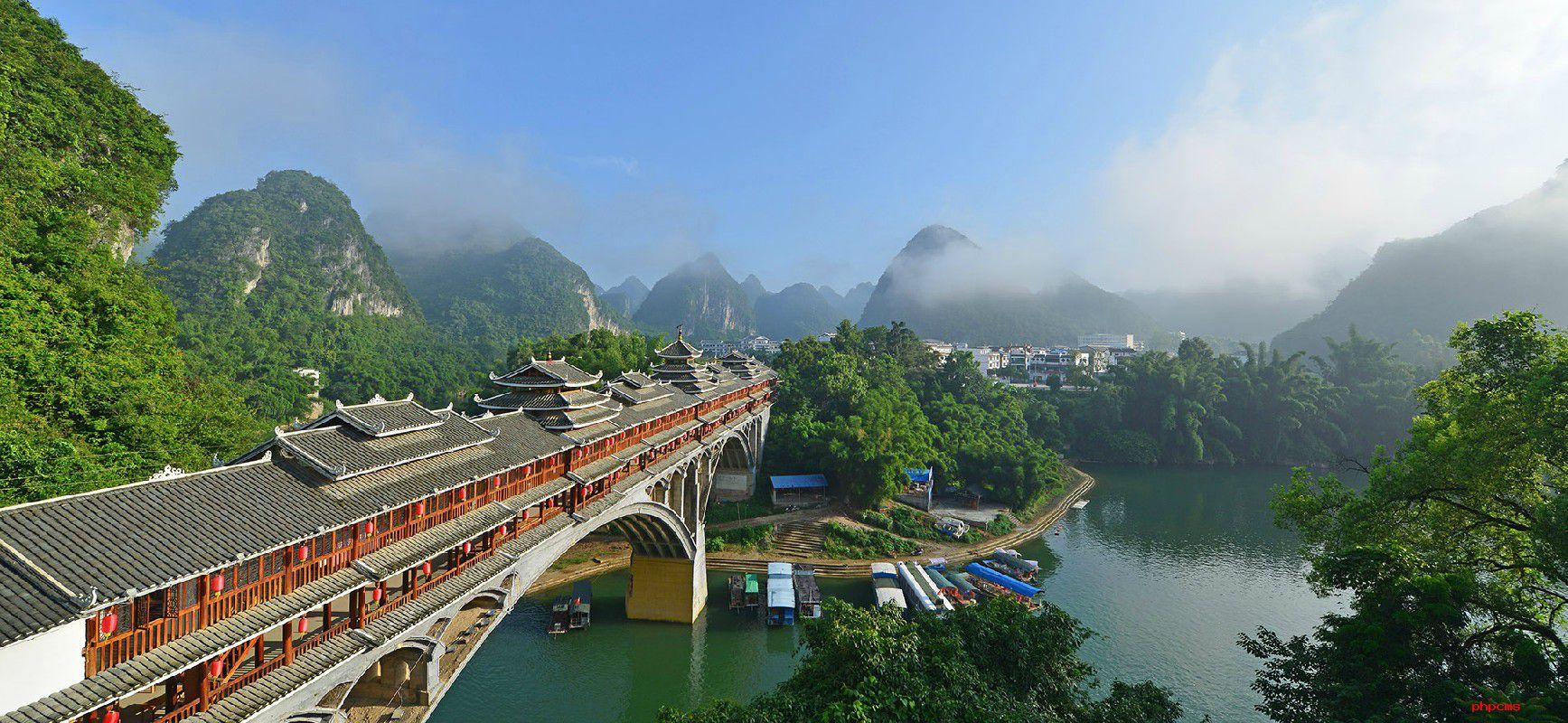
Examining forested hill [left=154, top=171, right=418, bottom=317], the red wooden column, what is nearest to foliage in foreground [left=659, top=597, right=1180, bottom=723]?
the red wooden column

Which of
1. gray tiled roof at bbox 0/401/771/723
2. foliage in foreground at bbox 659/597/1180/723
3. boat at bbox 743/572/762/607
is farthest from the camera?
boat at bbox 743/572/762/607

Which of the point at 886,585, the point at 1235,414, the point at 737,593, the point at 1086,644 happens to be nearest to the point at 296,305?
the point at 737,593

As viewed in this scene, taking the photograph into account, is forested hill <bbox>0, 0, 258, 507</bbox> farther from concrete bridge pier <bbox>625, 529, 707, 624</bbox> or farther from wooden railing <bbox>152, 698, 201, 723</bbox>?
concrete bridge pier <bbox>625, 529, 707, 624</bbox>

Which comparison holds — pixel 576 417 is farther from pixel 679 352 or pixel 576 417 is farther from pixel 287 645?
pixel 679 352

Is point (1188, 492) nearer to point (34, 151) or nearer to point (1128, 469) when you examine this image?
point (1128, 469)

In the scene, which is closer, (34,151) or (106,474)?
(106,474)

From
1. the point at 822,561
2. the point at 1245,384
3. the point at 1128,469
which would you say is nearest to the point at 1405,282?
the point at 1245,384

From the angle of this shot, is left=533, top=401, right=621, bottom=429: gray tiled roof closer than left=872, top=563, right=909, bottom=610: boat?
Yes
